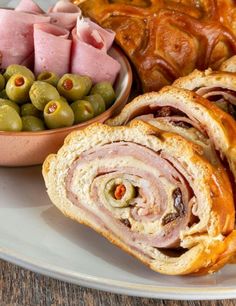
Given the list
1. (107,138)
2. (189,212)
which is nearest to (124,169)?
(107,138)

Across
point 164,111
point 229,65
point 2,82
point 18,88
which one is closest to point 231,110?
point 164,111

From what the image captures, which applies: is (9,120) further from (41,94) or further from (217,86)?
(217,86)

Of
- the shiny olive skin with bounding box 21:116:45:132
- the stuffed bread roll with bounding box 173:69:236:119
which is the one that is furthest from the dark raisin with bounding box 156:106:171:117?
the shiny olive skin with bounding box 21:116:45:132

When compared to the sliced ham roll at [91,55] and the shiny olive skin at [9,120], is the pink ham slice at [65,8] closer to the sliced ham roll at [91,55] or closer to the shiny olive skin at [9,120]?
the sliced ham roll at [91,55]

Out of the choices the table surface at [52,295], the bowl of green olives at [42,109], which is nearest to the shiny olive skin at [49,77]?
the bowl of green olives at [42,109]

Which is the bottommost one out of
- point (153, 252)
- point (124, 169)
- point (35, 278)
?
point (35, 278)

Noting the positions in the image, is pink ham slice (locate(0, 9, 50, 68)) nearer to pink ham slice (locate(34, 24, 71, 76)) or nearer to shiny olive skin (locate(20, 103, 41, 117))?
pink ham slice (locate(34, 24, 71, 76))

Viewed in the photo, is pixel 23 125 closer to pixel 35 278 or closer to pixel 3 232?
pixel 3 232
